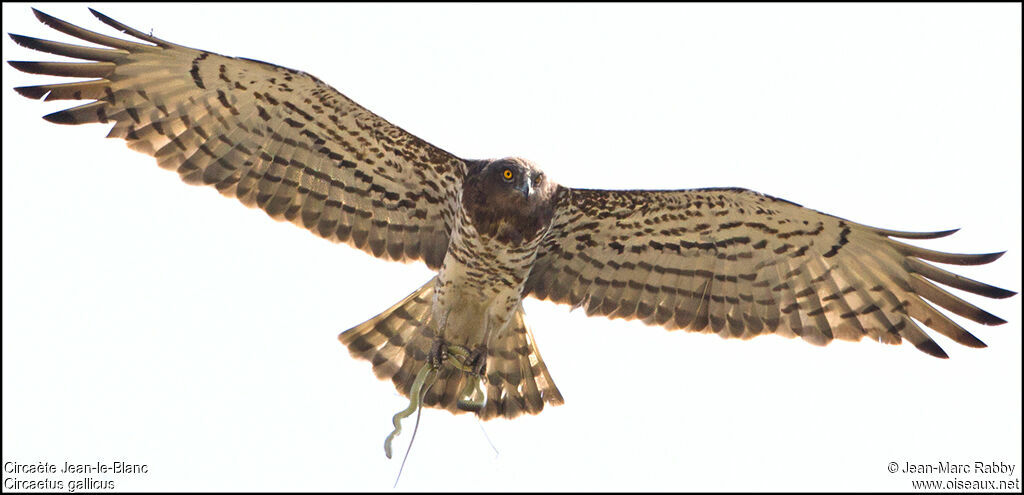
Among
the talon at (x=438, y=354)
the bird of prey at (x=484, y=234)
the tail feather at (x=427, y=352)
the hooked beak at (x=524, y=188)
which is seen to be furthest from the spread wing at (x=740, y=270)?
the talon at (x=438, y=354)

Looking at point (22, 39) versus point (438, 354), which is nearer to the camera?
point (22, 39)

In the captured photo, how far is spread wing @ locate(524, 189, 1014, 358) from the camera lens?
381 inches

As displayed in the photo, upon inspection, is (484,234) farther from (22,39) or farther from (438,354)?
(22,39)

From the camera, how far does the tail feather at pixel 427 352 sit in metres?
10.2

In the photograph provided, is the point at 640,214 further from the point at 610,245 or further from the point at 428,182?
the point at 428,182

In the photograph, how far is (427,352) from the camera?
33.4 feet

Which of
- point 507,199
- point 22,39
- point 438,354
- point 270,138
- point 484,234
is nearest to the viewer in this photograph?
point 22,39

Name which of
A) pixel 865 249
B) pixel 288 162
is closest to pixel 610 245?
pixel 865 249

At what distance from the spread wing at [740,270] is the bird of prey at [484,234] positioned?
0.01 m

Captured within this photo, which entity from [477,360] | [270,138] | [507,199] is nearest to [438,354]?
[477,360]

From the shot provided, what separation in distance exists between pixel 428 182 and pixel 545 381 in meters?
1.78

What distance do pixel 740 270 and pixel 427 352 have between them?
2.46m

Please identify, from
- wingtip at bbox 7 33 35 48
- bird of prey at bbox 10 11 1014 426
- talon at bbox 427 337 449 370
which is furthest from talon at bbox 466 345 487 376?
wingtip at bbox 7 33 35 48

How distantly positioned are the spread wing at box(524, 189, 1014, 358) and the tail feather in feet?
1.60
